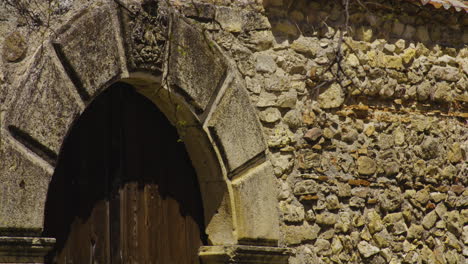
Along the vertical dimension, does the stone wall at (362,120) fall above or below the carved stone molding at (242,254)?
above

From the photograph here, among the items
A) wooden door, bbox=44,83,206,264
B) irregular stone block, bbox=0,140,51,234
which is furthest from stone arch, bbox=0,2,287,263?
wooden door, bbox=44,83,206,264

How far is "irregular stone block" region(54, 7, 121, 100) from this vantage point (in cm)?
494

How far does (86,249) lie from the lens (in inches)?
205

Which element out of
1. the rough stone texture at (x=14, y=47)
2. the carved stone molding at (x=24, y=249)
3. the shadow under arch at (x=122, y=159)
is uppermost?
the rough stone texture at (x=14, y=47)

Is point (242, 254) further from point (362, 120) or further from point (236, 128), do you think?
point (362, 120)

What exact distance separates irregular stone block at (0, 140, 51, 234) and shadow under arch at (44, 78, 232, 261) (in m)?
0.34

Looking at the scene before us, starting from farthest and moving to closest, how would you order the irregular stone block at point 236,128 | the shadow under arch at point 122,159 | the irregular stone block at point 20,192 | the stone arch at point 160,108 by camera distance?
the irregular stone block at point 236,128, the shadow under arch at point 122,159, the stone arch at point 160,108, the irregular stone block at point 20,192

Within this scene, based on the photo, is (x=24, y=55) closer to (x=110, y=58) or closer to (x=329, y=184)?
(x=110, y=58)

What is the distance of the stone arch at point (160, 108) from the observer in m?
4.71

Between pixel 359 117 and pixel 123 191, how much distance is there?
65.6 inches

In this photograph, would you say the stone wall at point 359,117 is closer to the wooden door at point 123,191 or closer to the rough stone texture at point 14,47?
the wooden door at point 123,191

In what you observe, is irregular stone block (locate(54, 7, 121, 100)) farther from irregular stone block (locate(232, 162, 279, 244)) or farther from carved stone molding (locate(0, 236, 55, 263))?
irregular stone block (locate(232, 162, 279, 244))

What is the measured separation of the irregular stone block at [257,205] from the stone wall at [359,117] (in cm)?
9

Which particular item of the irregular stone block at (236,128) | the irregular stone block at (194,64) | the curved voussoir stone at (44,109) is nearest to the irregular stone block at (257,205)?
the irregular stone block at (236,128)
